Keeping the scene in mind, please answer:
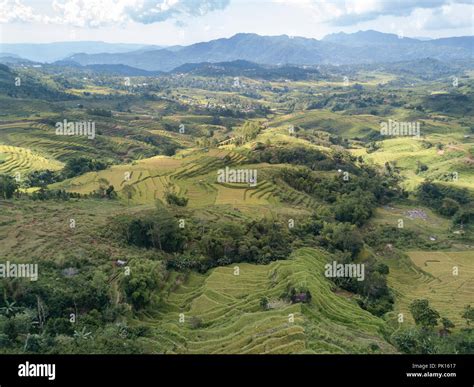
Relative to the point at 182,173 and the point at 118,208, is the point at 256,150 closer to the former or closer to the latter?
the point at 182,173

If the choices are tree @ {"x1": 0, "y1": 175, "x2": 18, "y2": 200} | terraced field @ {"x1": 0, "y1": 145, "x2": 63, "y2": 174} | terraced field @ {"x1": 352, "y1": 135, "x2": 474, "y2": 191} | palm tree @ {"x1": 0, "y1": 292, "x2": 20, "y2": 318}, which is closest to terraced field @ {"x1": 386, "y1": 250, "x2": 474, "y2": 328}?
palm tree @ {"x1": 0, "y1": 292, "x2": 20, "y2": 318}

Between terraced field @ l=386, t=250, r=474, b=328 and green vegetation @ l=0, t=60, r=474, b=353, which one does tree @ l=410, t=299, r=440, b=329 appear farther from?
terraced field @ l=386, t=250, r=474, b=328

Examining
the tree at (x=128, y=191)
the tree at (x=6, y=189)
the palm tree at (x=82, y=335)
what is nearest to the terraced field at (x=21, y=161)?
the tree at (x=128, y=191)

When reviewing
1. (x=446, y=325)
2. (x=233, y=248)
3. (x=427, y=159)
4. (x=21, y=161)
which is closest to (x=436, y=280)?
(x=446, y=325)

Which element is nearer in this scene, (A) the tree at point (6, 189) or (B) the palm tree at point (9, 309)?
(B) the palm tree at point (9, 309)

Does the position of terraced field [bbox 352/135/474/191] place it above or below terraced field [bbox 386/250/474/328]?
A: above

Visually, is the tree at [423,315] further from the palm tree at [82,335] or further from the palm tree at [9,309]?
the palm tree at [9,309]

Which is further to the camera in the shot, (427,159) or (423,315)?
(427,159)

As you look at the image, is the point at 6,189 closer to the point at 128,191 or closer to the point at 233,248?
the point at 128,191
